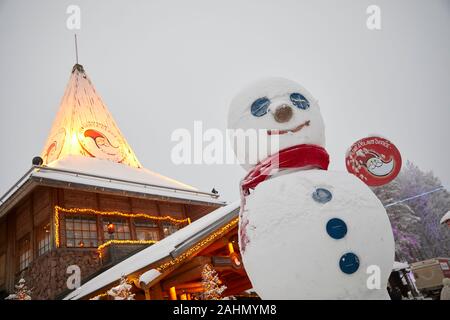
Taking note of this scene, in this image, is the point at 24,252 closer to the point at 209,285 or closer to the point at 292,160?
the point at 209,285

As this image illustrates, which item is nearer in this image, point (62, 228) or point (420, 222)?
point (62, 228)

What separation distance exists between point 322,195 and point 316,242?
470mm

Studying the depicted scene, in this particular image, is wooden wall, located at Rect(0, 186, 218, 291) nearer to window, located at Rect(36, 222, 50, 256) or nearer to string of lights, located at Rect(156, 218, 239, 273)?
window, located at Rect(36, 222, 50, 256)

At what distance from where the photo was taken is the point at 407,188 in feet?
99.2

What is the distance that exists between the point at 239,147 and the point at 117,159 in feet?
39.2

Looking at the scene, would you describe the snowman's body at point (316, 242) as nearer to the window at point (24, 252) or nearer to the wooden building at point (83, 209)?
the wooden building at point (83, 209)

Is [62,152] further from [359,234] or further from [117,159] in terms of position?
[359,234]

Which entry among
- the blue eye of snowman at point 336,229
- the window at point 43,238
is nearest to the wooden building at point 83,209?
the window at point 43,238

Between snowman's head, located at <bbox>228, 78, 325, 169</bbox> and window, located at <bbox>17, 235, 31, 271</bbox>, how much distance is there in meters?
11.1

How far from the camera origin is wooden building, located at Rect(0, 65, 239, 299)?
10.9 meters

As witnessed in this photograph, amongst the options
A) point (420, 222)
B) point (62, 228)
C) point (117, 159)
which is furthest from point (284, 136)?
point (420, 222)

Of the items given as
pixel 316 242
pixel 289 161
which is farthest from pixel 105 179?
pixel 316 242
